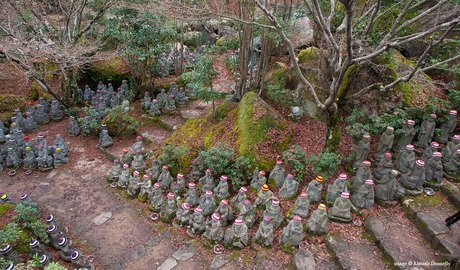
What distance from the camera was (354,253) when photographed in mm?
5578

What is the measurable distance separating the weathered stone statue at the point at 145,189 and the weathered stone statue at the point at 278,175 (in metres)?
2.97

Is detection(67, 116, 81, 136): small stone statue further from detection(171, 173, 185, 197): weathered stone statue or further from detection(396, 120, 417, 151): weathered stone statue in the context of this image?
detection(396, 120, 417, 151): weathered stone statue

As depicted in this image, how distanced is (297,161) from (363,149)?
62.6 inches

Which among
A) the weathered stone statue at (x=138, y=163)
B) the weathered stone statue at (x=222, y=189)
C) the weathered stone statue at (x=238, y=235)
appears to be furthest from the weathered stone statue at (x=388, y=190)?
the weathered stone statue at (x=138, y=163)

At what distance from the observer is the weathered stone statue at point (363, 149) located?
7036 mm

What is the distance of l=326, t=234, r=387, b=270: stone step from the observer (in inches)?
210

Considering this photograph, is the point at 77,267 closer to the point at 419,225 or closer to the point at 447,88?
the point at 419,225

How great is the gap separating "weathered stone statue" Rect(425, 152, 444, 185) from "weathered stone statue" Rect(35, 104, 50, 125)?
1202 cm

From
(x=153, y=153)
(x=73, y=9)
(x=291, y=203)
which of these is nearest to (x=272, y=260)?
(x=291, y=203)

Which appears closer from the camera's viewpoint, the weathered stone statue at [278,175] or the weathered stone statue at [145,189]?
the weathered stone statue at [278,175]

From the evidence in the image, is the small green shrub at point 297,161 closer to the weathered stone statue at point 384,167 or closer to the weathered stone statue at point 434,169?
the weathered stone statue at point 384,167

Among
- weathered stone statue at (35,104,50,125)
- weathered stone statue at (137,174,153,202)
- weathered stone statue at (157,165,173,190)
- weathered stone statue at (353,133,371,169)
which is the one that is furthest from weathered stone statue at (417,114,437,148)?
weathered stone statue at (35,104,50,125)

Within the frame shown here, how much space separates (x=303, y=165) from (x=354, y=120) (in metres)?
1.81

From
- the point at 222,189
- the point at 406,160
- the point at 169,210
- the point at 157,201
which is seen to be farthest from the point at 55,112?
the point at 406,160
